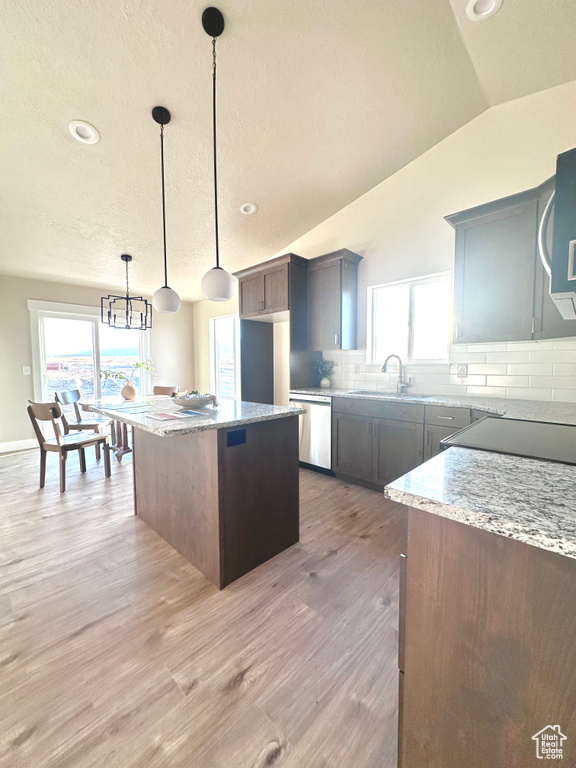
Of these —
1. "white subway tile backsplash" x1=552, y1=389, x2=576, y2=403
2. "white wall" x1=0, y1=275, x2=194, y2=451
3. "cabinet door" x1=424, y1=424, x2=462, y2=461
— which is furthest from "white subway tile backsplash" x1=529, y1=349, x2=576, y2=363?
"white wall" x1=0, y1=275, x2=194, y2=451

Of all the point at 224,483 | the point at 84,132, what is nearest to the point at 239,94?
the point at 84,132

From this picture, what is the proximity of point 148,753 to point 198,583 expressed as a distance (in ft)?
2.54

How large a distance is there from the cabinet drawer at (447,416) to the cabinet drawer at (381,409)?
0.24 feet

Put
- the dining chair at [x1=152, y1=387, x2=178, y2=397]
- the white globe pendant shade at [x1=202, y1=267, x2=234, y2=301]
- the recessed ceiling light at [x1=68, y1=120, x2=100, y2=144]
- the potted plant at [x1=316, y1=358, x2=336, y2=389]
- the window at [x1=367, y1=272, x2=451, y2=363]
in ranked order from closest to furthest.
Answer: the white globe pendant shade at [x1=202, y1=267, x2=234, y2=301] < the recessed ceiling light at [x1=68, y1=120, x2=100, y2=144] < the window at [x1=367, y1=272, x2=451, y2=363] < the potted plant at [x1=316, y1=358, x2=336, y2=389] < the dining chair at [x1=152, y1=387, x2=178, y2=397]

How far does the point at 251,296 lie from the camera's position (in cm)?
406

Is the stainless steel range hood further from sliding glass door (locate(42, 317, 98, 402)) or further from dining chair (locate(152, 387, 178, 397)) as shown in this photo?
sliding glass door (locate(42, 317, 98, 402))

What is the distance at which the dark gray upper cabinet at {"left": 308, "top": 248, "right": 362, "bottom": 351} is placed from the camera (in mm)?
3441

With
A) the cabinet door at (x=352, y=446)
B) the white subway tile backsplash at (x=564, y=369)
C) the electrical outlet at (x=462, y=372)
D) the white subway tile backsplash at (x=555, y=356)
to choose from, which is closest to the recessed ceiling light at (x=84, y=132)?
the cabinet door at (x=352, y=446)

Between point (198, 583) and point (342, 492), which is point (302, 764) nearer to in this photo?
point (198, 583)

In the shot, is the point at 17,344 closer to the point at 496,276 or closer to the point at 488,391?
the point at 496,276

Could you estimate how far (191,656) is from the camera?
52.4 inches

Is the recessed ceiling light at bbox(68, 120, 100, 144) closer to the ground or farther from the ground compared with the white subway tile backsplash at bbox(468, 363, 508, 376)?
farther from the ground

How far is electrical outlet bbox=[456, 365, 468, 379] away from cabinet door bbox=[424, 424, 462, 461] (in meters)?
0.72

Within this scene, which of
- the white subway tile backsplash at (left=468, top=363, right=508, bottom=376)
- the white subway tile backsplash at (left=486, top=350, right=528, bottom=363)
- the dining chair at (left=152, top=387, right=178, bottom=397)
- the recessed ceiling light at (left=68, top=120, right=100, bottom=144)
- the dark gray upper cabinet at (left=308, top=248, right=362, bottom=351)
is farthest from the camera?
the dining chair at (left=152, top=387, right=178, bottom=397)
